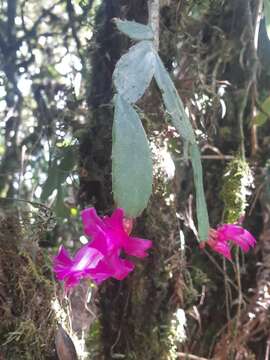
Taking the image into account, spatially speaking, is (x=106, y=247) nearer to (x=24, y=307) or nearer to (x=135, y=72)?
(x=135, y=72)

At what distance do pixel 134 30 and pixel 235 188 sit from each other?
27.8 inches

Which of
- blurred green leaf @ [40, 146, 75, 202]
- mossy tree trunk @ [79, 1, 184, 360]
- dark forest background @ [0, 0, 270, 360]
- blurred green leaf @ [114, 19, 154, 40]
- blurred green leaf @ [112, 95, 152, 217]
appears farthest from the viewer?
blurred green leaf @ [40, 146, 75, 202]

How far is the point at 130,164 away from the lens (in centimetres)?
73

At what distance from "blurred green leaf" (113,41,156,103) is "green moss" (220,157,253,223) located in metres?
0.67

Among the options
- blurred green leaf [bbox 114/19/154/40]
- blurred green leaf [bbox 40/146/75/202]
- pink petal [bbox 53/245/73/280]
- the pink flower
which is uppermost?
blurred green leaf [bbox 114/19/154/40]

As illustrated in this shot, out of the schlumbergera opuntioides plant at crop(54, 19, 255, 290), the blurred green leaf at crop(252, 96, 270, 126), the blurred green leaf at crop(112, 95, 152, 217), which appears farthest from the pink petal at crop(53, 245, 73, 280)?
the blurred green leaf at crop(252, 96, 270, 126)

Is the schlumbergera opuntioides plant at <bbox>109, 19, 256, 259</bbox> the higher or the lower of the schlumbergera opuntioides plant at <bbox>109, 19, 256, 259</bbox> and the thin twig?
the higher

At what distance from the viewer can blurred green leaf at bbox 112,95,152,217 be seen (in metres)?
0.72

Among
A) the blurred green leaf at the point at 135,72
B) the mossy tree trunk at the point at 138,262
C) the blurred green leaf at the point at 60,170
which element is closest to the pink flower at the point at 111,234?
the blurred green leaf at the point at 135,72

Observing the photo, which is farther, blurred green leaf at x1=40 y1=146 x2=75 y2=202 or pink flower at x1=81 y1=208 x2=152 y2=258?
blurred green leaf at x1=40 y1=146 x2=75 y2=202

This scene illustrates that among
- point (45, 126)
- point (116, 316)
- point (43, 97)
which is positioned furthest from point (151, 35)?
point (43, 97)

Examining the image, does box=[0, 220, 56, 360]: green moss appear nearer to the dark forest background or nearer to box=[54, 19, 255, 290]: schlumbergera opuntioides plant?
the dark forest background

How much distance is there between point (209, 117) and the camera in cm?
155

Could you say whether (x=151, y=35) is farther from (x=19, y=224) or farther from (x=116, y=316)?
Result: (x=116, y=316)
